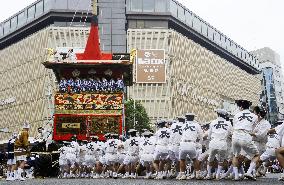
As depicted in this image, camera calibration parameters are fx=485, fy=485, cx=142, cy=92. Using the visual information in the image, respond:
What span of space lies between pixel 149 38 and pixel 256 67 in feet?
117

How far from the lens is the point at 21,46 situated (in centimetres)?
7119

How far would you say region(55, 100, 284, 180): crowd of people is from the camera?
12.3 m

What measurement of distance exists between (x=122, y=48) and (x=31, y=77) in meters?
13.4

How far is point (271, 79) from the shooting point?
3905 inches

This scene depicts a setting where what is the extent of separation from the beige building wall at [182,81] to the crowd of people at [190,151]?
142 ft

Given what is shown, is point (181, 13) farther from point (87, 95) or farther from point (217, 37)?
point (87, 95)

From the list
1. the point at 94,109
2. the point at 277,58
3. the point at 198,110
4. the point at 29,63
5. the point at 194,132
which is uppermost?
the point at 277,58

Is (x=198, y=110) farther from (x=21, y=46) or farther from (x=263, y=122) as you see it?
(x=263, y=122)

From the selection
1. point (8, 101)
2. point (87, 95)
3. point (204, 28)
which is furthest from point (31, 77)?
point (87, 95)

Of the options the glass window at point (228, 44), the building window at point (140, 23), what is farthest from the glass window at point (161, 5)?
the glass window at point (228, 44)

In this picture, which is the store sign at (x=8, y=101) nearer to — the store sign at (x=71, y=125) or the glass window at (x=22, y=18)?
the glass window at (x=22, y=18)

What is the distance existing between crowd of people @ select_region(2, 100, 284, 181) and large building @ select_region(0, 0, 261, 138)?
4391cm

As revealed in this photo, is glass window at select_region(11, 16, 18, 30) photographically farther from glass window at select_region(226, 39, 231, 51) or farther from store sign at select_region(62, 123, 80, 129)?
store sign at select_region(62, 123, 80, 129)

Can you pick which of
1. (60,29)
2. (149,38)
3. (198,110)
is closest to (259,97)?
(198,110)
